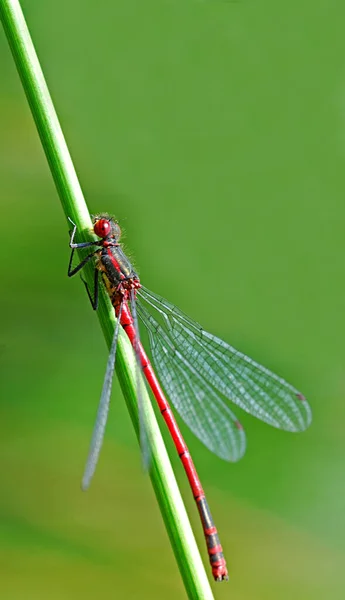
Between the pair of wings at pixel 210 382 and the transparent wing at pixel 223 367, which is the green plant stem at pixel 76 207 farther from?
the transparent wing at pixel 223 367

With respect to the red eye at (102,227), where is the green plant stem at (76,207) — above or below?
below

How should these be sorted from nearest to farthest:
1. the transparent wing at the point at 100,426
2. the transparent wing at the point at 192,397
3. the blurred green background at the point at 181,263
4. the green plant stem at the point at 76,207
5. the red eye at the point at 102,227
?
A: the green plant stem at the point at 76,207 → the transparent wing at the point at 100,426 → the red eye at the point at 102,227 → the transparent wing at the point at 192,397 → the blurred green background at the point at 181,263

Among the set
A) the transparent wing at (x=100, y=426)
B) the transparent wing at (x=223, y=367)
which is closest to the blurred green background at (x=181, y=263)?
the transparent wing at (x=223, y=367)

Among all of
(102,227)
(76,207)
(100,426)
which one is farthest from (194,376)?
(76,207)

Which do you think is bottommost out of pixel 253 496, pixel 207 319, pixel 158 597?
pixel 158 597

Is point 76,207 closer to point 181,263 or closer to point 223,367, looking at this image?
point 223,367

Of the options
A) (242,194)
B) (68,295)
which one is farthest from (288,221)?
(68,295)

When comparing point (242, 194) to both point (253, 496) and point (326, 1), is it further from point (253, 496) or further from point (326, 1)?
point (253, 496)
